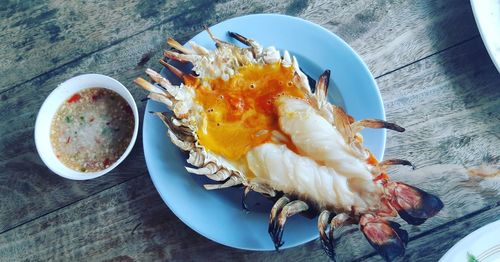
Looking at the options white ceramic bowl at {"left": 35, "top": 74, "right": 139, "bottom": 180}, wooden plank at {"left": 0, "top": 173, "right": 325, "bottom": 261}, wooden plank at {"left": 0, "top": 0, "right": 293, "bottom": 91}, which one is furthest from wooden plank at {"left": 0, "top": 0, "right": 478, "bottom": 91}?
wooden plank at {"left": 0, "top": 173, "right": 325, "bottom": 261}

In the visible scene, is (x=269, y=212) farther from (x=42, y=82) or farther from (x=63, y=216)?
(x=42, y=82)

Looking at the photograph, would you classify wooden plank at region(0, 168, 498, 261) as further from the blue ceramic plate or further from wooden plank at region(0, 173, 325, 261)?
the blue ceramic plate

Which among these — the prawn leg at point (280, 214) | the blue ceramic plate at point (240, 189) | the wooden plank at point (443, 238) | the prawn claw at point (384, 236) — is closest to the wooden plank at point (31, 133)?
the blue ceramic plate at point (240, 189)

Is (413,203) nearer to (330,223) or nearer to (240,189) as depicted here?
(330,223)

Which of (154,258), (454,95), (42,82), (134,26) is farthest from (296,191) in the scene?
(42,82)

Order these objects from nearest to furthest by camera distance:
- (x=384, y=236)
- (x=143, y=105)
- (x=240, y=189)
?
(x=384, y=236) → (x=240, y=189) → (x=143, y=105)

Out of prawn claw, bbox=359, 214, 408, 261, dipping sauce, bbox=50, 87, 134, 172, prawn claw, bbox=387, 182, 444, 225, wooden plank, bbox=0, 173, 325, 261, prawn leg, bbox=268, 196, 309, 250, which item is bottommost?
wooden plank, bbox=0, 173, 325, 261

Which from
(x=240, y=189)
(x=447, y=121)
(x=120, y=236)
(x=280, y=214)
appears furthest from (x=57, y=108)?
(x=447, y=121)
